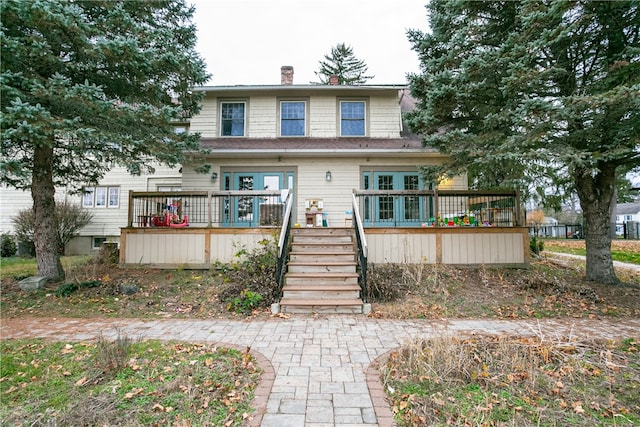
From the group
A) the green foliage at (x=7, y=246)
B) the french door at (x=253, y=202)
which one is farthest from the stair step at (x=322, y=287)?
the green foliage at (x=7, y=246)

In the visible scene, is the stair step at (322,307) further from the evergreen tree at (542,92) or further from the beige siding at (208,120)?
the beige siding at (208,120)

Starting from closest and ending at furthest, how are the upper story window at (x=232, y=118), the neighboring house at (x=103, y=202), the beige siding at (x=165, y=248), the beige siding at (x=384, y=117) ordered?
the beige siding at (x=165, y=248), the beige siding at (x=384, y=117), the upper story window at (x=232, y=118), the neighboring house at (x=103, y=202)

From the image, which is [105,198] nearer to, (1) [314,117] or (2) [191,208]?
(2) [191,208]

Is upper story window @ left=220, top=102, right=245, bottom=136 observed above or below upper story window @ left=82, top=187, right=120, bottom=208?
above

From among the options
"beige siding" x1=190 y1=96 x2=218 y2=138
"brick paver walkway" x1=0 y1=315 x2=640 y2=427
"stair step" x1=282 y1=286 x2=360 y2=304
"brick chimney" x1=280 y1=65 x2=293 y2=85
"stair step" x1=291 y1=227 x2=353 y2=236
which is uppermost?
"brick chimney" x1=280 y1=65 x2=293 y2=85

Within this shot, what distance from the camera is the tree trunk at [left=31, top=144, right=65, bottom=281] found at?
278 inches

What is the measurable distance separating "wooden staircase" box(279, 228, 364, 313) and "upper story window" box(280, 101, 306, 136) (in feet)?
15.8

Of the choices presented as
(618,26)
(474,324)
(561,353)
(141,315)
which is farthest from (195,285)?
(618,26)

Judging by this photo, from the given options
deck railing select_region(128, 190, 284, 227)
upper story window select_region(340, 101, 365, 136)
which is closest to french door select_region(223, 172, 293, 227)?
deck railing select_region(128, 190, 284, 227)

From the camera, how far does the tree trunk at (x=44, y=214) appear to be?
23.2 ft

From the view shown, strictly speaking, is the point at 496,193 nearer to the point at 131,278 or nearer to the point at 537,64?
the point at 537,64

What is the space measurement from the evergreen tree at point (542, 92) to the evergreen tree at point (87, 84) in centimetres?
573

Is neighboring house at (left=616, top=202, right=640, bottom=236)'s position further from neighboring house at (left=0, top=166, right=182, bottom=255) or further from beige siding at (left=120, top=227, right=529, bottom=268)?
neighboring house at (left=0, top=166, right=182, bottom=255)

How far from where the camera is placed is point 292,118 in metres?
11.6
